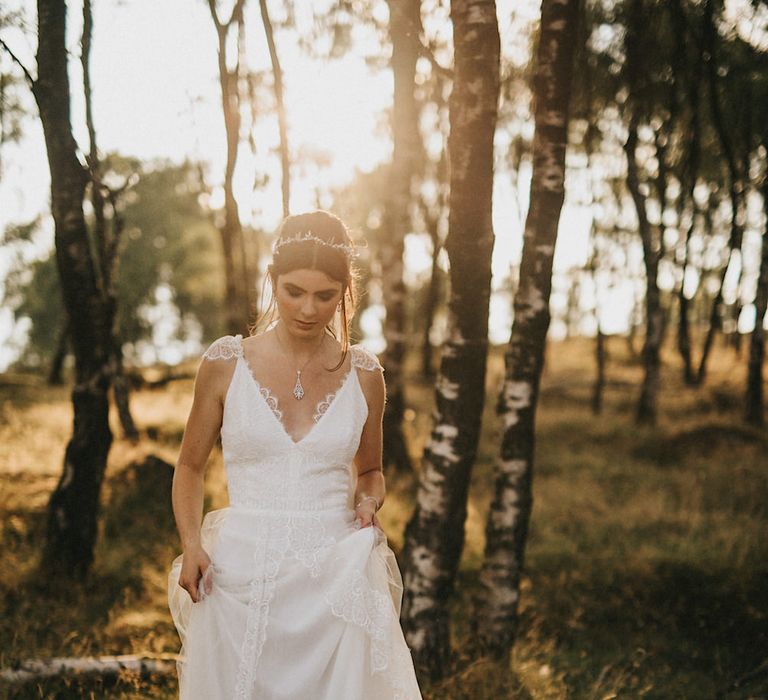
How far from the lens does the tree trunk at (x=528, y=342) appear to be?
5656 millimetres

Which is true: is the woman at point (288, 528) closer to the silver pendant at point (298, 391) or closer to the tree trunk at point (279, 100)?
the silver pendant at point (298, 391)

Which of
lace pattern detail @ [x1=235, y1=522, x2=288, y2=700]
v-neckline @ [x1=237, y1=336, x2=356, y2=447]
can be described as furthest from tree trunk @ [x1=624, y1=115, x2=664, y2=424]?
lace pattern detail @ [x1=235, y1=522, x2=288, y2=700]

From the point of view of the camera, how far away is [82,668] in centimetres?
511

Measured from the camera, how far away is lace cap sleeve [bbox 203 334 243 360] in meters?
3.11

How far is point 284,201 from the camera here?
27.7 ft

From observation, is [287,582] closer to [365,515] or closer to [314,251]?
[365,515]

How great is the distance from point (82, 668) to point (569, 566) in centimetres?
594

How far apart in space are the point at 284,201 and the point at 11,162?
6.23m

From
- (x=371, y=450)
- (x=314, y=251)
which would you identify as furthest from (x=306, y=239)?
(x=371, y=450)

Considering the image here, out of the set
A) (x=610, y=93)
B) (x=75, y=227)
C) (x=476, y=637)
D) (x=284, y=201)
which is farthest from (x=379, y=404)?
(x=610, y=93)

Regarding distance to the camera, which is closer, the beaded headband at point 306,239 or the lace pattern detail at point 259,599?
the lace pattern detail at point 259,599

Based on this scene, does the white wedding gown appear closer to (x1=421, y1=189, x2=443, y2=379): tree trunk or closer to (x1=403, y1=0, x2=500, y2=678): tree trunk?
(x1=403, y1=0, x2=500, y2=678): tree trunk

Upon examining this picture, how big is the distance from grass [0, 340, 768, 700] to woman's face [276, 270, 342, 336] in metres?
3.16

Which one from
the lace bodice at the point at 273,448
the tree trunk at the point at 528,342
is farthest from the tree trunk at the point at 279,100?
the lace bodice at the point at 273,448
